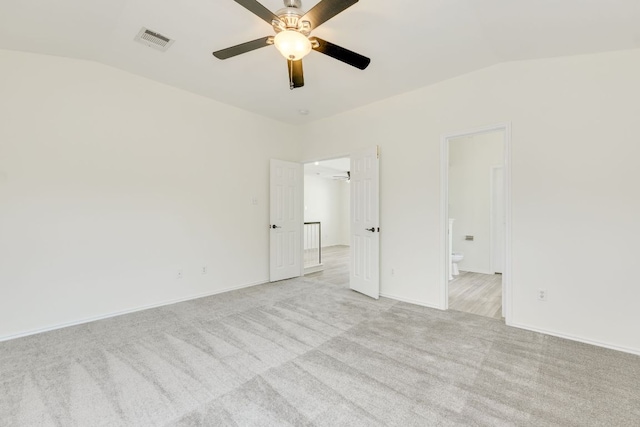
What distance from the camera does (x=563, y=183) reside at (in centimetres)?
272

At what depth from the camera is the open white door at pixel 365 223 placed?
3973 millimetres

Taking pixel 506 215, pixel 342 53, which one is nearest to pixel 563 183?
pixel 506 215

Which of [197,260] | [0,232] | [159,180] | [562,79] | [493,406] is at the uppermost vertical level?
[562,79]

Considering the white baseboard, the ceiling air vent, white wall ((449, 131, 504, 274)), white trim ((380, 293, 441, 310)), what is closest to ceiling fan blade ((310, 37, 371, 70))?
the ceiling air vent

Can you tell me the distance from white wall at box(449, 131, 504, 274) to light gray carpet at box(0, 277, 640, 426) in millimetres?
2623

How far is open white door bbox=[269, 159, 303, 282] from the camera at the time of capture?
483 cm

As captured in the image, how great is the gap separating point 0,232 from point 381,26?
160 inches

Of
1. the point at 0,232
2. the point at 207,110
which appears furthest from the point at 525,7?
the point at 0,232

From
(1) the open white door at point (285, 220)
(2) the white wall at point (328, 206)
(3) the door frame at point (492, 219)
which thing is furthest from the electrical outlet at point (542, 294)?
(2) the white wall at point (328, 206)

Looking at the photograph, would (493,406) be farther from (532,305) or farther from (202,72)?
(202,72)

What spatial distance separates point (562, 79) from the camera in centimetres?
272

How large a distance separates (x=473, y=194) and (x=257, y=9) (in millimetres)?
5138

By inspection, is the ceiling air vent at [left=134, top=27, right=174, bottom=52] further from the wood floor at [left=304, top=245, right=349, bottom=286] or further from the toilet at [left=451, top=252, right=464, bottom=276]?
the toilet at [left=451, top=252, right=464, bottom=276]

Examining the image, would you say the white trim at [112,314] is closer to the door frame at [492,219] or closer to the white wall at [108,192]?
the white wall at [108,192]
